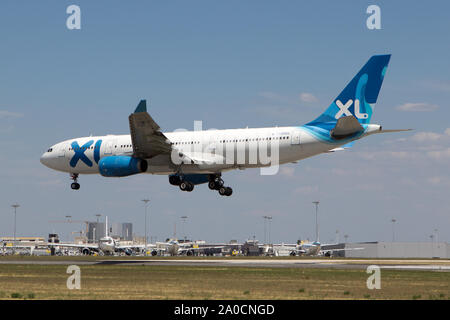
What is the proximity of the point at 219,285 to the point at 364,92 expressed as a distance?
2663 centimetres

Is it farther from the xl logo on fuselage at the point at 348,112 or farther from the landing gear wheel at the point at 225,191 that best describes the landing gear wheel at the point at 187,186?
the xl logo on fuselage at the point at 348,112

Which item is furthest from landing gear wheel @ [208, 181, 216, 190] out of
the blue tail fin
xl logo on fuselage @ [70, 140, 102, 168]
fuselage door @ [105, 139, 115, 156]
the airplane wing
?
the blue tail fin

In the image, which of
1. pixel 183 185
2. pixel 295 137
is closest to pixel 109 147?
pixel 183 185

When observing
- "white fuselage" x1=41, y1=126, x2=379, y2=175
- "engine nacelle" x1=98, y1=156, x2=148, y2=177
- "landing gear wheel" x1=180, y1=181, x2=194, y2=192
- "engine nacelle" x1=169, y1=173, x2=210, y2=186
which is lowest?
"landing gear wheel" x1=180, y1=181, x2=194, y2=192

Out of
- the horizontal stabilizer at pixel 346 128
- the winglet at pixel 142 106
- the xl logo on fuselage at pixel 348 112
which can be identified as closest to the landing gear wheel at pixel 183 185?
the winglet at pixel 142 106

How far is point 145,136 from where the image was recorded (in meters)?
53.3

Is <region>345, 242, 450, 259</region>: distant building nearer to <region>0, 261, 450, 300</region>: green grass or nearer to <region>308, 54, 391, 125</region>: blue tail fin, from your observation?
<region>308, 54, 391, 125</region>: blue tail fin

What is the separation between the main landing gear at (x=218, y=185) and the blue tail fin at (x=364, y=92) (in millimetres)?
12779

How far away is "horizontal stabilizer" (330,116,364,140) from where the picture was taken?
47.5m

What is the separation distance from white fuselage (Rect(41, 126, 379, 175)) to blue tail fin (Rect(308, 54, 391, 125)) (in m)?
2.56

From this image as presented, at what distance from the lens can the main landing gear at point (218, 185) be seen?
197 ft
